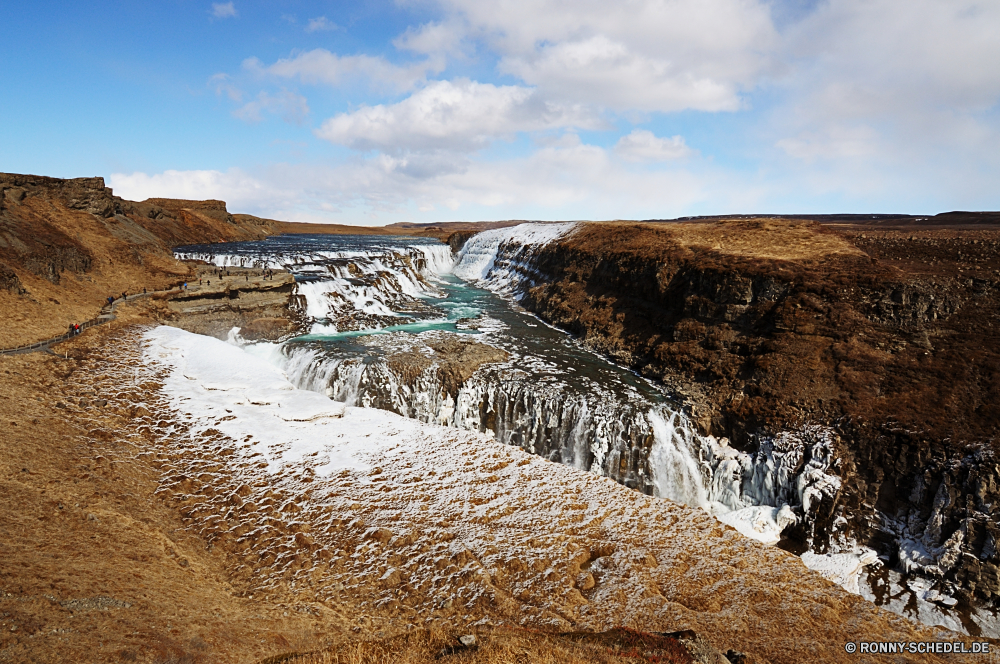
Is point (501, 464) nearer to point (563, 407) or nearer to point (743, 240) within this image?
point (563, 407)

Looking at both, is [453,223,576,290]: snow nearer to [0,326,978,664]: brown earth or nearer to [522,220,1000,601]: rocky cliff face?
[522,220,1000,601]: rocky cliff face

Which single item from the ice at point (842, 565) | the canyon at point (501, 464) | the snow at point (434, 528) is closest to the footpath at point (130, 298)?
the canyon at point (501, 464)

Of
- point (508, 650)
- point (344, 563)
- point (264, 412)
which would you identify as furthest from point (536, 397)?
point (508, 650)

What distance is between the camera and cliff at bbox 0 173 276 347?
21719 mm

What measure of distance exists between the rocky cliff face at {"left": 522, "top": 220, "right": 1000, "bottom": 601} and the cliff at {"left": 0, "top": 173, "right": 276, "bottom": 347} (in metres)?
27.4

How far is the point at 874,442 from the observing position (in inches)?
578

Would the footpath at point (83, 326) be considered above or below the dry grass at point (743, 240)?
below

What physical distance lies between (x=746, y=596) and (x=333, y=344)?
20.5 meters

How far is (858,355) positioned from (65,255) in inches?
1665

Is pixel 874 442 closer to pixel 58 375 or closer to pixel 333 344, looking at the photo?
pixel 333 344

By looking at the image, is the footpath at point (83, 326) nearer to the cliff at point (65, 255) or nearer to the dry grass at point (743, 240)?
the cliff at point (65, 255)

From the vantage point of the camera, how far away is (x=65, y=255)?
27.8 m

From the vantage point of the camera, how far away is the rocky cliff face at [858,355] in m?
13.0

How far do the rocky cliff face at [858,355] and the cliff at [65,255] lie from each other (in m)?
27.4
